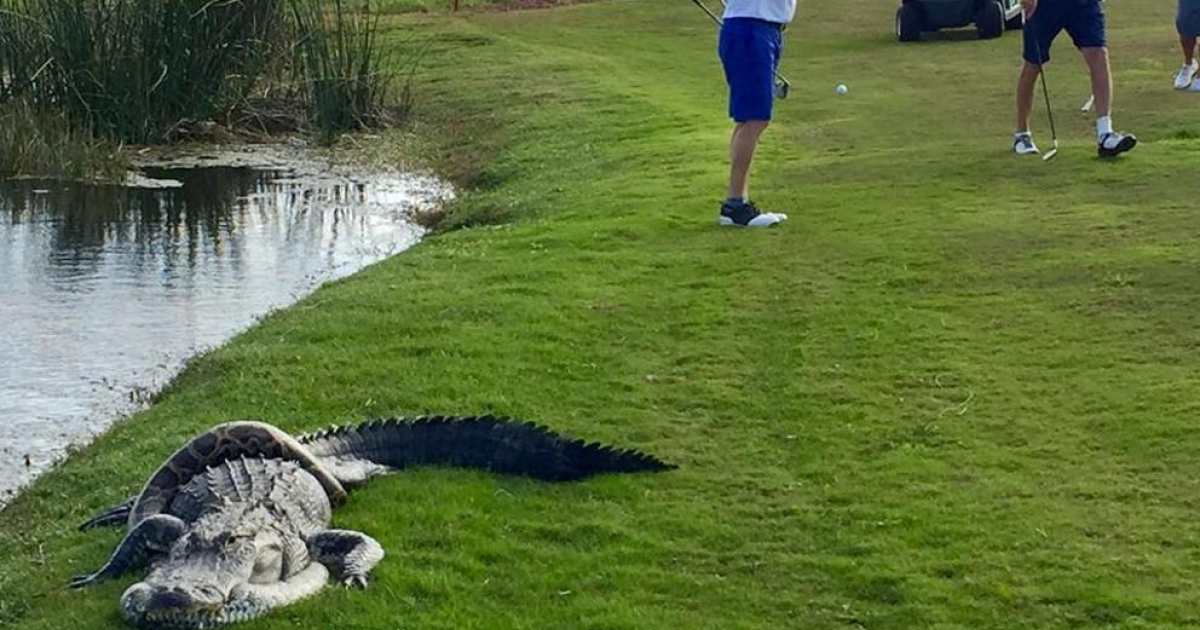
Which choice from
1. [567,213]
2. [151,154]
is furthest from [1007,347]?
[151,154]

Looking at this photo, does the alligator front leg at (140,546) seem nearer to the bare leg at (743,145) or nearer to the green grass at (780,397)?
the green grass at (780,397)

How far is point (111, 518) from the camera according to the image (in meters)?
4.94

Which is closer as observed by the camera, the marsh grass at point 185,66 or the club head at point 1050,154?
the club head at point 1050,154

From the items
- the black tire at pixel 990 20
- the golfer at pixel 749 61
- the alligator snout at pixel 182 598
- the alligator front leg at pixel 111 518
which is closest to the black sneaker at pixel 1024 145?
the golfer at pixel 749 61

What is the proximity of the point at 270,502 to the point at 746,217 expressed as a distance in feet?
14.9

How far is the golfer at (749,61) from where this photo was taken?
827cm

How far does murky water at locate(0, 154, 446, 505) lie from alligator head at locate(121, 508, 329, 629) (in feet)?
6.29

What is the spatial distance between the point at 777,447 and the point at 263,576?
5.68 feet

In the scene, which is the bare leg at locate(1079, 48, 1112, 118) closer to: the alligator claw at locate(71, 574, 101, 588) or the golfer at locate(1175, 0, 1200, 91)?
the golfer at locate(1175, 0, 1200, 91)

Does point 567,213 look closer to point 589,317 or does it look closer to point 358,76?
point 589,317

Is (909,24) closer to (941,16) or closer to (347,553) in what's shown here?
(941,16)

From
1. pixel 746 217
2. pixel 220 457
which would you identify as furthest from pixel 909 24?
pixel 220 457

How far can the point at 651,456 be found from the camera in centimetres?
505

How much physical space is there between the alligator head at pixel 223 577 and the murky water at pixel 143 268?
1.92m
